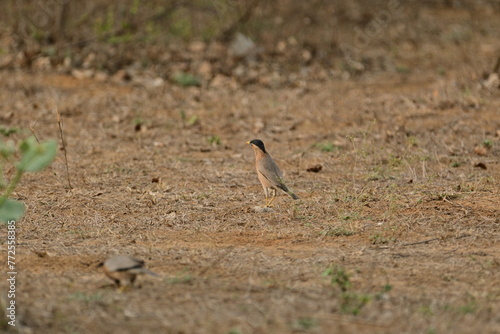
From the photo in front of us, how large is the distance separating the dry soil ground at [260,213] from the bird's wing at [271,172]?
191 mm

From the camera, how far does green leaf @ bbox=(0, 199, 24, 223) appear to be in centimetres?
397

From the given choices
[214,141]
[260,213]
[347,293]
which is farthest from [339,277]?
[214,141]

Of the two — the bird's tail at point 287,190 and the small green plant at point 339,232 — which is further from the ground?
the bird's tail at point 287,190

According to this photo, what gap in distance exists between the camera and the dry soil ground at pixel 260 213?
148 inches

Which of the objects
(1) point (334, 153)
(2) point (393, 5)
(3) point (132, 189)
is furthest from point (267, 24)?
(3) point (132, 189)

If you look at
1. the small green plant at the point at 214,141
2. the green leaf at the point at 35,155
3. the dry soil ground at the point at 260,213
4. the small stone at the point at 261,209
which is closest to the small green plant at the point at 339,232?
the dry soil ground at the point at 260,213

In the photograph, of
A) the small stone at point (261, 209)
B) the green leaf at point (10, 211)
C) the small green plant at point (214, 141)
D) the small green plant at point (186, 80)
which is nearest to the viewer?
the green leaf at point (10, 211)

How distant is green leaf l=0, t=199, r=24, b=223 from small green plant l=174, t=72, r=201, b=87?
Answer: 22.2 ft

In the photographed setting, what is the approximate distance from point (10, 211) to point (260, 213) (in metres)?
2.12

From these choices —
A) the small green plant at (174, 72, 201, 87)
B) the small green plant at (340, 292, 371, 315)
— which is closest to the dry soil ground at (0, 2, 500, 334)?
the small green plant at (340, 292, 371, 315)

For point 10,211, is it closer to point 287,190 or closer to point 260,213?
point 260,213

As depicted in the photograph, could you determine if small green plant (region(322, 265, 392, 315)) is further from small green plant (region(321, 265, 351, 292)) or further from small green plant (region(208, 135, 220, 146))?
small green plant (region(208, 135, 220, 146))

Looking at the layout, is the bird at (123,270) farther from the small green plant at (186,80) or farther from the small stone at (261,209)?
the small green plant at (186,80)

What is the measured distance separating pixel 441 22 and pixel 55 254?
474 inches
